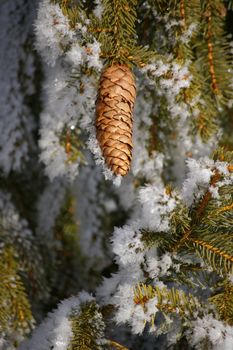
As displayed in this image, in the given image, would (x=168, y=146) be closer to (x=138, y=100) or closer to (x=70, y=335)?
(x=138, y=100)

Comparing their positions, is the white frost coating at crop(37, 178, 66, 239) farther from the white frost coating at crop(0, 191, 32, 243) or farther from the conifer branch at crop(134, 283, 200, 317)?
the conifer branch at crop(134, 283, 200, 317)

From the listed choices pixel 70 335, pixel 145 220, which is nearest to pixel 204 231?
pixel 145 220

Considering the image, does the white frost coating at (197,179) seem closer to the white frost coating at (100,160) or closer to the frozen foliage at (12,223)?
the white frost coating at (100,160)

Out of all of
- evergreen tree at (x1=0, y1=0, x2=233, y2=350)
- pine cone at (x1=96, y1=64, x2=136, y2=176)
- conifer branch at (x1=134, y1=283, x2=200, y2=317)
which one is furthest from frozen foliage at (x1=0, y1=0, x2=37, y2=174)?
conifer branch at (x1=134, y1=283, x2=200, y2=317)

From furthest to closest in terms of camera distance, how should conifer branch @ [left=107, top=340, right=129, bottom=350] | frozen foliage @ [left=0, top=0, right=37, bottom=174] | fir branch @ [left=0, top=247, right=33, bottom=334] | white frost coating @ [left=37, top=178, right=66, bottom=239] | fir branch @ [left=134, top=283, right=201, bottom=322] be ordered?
white frost coating @ [left=37, top=178, right=66, bottom=239] < frozen foliage @ [left=0, top=0, right=37, bottom=174] < fir branch @ [left=0, top=247, right=33, bottom=334] < conifer branch @ [left=107, top=340, right=129, bottom=350] < fir branch @ [left=134, top=283, right=201, bottom=322]

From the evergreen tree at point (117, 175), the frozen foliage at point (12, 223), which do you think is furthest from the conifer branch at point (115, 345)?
the frozen foliage at point (12, 223)

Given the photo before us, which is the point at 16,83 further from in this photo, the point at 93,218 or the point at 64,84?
the point at 93,218

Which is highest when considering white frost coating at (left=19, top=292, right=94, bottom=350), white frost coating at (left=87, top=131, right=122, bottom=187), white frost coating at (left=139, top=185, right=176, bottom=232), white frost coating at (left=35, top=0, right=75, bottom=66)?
white frost coating at (left=35, top=0, right=75, bottom=66)
